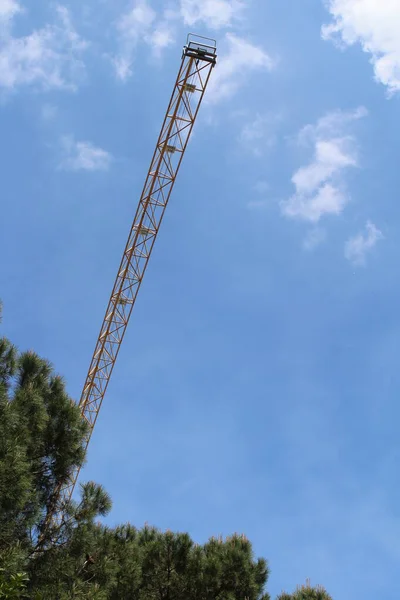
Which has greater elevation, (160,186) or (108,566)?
(160,186)

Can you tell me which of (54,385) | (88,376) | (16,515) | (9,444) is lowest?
(16,515)

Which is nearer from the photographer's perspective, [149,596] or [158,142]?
[149,596]

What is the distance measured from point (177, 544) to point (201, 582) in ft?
A: 3.16

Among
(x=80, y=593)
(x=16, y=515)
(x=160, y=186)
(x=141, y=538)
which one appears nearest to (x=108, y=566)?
(x=80, y=593)

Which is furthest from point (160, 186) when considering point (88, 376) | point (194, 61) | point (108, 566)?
point (108, 566)

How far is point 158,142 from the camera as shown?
29.5 meters

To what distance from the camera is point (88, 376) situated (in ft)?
109

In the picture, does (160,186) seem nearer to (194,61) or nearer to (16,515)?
(194,61)

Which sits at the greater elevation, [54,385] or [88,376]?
[88,376]

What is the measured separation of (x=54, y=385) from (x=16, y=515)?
249 cm

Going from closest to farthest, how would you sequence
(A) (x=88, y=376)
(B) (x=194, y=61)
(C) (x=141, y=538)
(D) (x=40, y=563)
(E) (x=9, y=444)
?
(E) (x=9, y=444) → (D) (x=40, y=563) → (C) (x=141, y=538) → (B) (x=194, y=61) → (A) (x=88, y=376)

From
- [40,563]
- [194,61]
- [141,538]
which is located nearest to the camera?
[40,563]

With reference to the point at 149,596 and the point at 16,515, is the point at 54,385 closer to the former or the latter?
the point at 16,515

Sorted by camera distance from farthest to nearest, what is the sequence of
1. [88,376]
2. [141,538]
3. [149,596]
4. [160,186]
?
[88,376], [160,186], [141,538], [149,596]
